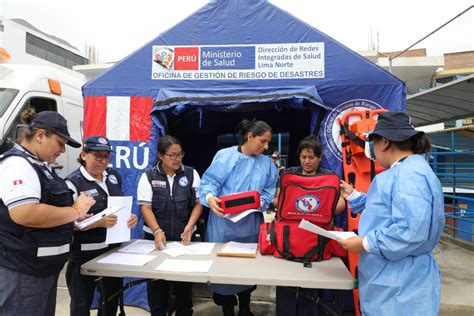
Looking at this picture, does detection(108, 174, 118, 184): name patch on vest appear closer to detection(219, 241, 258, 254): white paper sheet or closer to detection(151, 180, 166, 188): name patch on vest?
detection(151, 180, 166, 188): name patch on vest

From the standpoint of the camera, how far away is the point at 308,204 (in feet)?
7.23

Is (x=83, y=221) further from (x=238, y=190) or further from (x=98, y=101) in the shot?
(x=98, y=101)

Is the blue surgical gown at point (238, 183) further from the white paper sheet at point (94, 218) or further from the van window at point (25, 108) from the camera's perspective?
the van window at point (25, 108)

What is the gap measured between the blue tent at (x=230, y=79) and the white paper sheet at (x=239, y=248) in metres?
1.32

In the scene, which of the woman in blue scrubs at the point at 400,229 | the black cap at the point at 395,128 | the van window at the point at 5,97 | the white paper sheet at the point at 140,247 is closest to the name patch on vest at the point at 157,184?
the white paper sheet at the point at 140,247

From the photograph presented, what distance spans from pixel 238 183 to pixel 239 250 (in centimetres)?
57

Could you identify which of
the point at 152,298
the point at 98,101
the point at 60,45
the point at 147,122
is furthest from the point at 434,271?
the point at 60,45

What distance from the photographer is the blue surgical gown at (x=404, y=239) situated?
1497 millimetres

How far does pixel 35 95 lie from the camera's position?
4238 mm

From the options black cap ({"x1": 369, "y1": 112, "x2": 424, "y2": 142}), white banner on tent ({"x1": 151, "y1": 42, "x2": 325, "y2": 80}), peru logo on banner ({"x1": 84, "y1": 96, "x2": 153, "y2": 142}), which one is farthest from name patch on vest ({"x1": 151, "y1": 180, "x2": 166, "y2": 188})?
black cap ({"x1": 369, "y1": 112, "x2": 424, "y2": 142})

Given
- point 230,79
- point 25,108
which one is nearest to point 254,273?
point 230,79

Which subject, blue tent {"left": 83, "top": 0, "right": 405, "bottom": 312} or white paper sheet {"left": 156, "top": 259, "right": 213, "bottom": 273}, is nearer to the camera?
white paper sheet {"left": 156, "top": 259, "right": 213, "bottom": 273}

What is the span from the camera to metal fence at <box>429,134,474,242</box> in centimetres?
584

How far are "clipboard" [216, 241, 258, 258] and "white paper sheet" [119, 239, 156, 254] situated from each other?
509 millimetres
